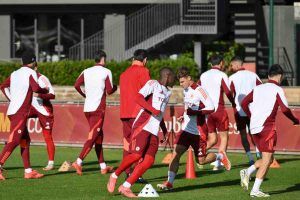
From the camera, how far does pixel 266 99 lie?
50.3 ft

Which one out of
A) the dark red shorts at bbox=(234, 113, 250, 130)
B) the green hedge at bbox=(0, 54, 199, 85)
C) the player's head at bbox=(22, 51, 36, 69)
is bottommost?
the dark red shorts at bbox=(234, 113, 250, 130)

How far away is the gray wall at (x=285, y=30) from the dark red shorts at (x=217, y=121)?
21.7 meters

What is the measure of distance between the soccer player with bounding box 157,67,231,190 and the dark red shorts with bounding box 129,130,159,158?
1.04m

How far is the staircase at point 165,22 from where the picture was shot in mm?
35719

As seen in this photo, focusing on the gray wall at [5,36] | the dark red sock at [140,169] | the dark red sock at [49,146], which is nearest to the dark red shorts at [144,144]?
the dark red sock at [140,169]

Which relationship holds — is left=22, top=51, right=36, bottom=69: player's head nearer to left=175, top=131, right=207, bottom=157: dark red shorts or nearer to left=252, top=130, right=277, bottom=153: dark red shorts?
left=175, top=131, right=207, bottom=157: dark red shorts

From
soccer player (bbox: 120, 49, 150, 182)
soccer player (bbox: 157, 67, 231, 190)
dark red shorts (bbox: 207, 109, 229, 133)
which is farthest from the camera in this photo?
dark red shorts (bbox: 207, 109, 229, 133)

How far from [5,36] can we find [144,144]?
2555 centimetres

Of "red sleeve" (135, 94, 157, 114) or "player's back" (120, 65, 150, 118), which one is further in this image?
"player's back" (120, 65, 150, 118)

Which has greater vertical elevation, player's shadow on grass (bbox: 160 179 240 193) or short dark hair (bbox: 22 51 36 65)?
short dark hair (bbox: 22 51 36 65)

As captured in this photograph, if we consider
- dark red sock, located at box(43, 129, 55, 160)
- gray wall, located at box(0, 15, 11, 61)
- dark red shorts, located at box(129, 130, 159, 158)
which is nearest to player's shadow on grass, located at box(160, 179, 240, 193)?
dark red shorts, located at box(129, 130, 159, 158)

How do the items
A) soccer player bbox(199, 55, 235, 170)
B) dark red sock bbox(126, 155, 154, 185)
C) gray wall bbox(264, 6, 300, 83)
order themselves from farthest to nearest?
gray wall bbox(264, 6, 300, 83) < soccer player bbox(199, 55, 235, 170) < dark red sock bbox(126, 155, 154, 185)

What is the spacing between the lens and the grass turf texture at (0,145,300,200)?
50.9 feet

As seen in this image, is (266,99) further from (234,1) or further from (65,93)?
(234,1)
